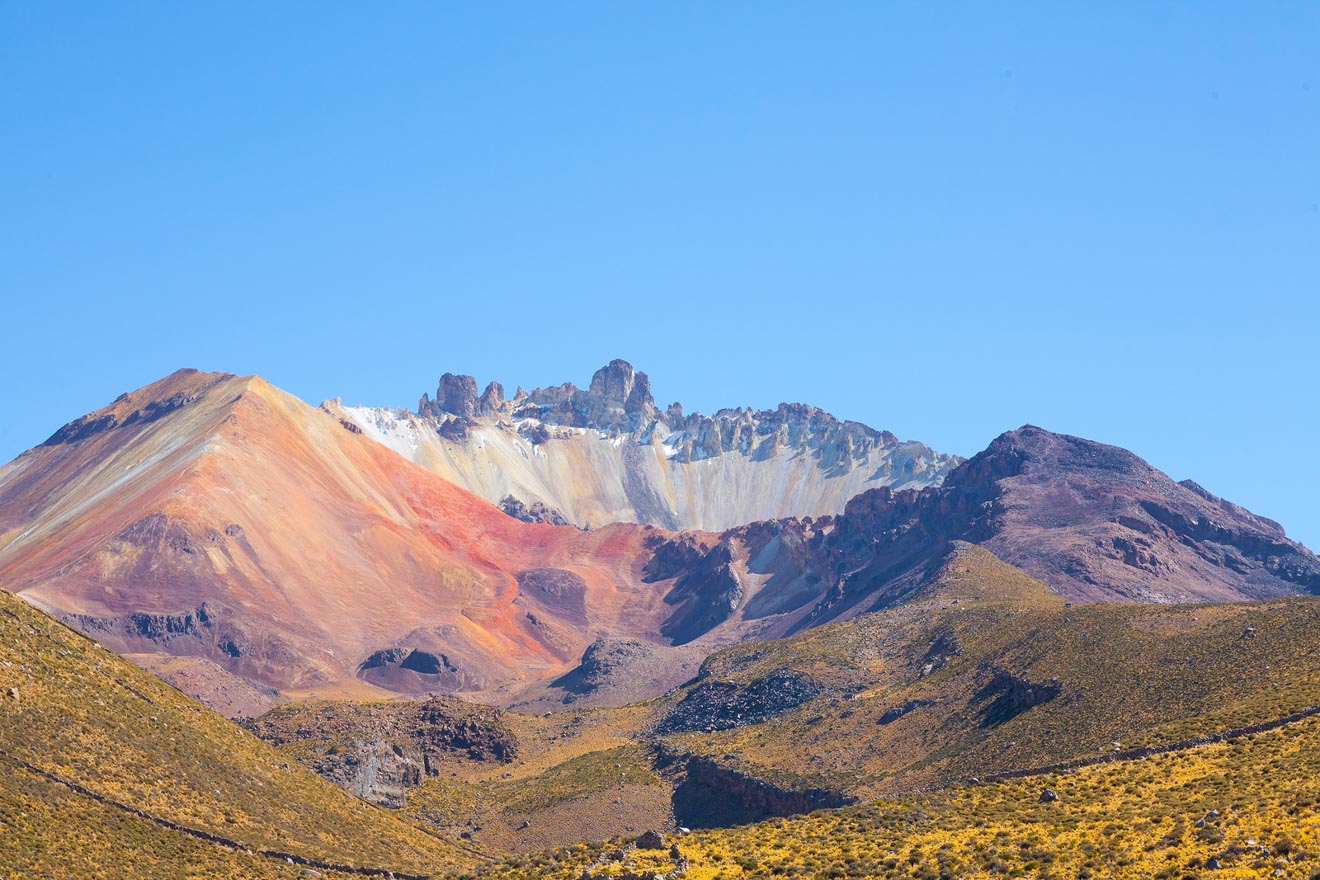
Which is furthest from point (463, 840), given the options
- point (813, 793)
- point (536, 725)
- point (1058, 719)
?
point (536, 725)

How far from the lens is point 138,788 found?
267ft

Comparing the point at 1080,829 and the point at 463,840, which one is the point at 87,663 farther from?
the point at 1080,829

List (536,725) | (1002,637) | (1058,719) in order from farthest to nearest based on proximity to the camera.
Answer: (536,725), (1002,637), (1058,719)

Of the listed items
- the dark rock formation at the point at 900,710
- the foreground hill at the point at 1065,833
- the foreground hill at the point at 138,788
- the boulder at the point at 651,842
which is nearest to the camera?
the foreground hill at the point at 1065,833

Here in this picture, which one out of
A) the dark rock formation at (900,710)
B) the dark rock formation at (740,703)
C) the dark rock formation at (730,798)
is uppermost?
the dark rock formation at (740,703)

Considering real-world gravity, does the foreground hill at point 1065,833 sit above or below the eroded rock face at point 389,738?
below

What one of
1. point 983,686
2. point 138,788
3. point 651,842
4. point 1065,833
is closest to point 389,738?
point 983,686

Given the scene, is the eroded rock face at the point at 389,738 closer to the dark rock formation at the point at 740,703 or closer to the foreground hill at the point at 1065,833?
the dark rock formation at the point at 740,703

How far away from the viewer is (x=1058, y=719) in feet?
357

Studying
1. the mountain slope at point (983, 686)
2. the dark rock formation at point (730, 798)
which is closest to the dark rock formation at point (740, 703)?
the mountain slope at point (983, 686)

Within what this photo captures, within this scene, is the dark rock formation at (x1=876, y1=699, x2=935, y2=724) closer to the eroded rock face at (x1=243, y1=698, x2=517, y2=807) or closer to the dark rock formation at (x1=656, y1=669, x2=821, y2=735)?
the dark rock formation at (x1=656, y1=669, x2=821, y2=735)

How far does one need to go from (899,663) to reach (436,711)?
1939 inches

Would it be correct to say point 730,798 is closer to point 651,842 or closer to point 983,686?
point 983,686

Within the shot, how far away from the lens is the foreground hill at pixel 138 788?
72750mm
